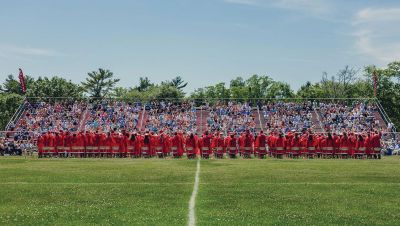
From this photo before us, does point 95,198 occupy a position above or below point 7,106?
below

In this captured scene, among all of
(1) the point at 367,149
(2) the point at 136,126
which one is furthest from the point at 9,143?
(1) the point at 367,149

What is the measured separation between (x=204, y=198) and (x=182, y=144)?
22673mm

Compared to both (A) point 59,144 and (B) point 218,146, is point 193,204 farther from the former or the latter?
(A) point 59,144

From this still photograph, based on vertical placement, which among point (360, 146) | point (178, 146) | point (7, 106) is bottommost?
point (360, 146)

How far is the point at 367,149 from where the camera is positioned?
36.9 meters

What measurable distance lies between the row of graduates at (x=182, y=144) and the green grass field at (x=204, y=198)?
15313mm

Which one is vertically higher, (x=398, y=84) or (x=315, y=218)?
(x=398, y=84)

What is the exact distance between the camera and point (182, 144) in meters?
36.7

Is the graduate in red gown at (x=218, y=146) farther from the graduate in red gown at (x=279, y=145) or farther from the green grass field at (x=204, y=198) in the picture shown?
the green grass field at (x=204, y=198)

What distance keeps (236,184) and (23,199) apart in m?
6.39

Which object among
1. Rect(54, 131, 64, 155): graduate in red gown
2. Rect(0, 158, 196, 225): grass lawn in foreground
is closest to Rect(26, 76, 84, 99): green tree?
Rect(54, 131, 64, 155): graduate in red gown

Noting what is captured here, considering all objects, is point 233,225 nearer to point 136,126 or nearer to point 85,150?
point 85,150

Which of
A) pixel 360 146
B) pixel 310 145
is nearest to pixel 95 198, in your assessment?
pixel 310 145

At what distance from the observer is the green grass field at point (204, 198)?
11.0m
